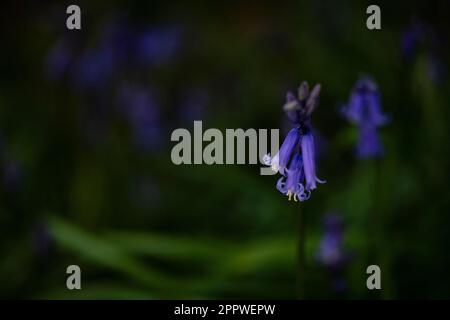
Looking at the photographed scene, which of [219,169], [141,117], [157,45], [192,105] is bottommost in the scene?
[219,169]

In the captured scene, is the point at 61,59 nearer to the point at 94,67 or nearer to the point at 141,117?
the point at 94,67

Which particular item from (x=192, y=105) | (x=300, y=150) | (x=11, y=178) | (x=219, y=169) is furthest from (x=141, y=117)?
(x=300, y=150)

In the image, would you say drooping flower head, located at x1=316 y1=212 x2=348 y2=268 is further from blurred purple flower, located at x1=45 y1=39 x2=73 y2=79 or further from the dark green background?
blurred purple flower, located at x1=45 y1=39 x2=73 y2=79

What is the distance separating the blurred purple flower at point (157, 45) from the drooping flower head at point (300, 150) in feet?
9.90

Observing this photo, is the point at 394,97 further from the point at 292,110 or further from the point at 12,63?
the point at 12,63

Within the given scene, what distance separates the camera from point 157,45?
229 inches

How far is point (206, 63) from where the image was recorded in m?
6.34

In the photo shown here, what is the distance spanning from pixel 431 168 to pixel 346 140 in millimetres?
515

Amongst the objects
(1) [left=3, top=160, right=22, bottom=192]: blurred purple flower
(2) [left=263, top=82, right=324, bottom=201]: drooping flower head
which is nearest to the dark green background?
(1) [left=3, top=160, right=22, bottom=192]: blurred purple flower

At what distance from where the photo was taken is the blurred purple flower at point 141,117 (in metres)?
5.45

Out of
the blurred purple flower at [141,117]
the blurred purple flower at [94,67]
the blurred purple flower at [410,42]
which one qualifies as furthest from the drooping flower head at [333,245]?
the blurred purple flower at [94,67]

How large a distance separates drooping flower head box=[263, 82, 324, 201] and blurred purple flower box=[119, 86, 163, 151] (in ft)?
9.21

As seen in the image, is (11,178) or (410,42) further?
(11,178)

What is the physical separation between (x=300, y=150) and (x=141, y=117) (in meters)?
2.98
